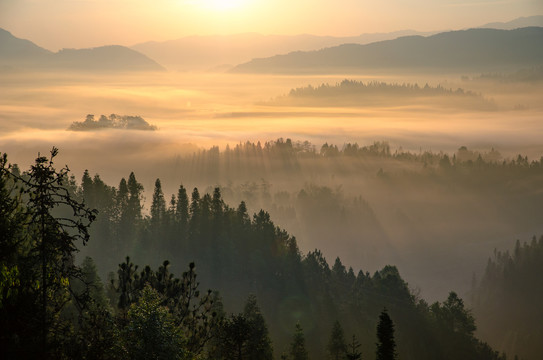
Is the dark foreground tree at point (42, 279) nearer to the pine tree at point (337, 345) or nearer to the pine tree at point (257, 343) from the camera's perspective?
the pine tree at point (257, 343)

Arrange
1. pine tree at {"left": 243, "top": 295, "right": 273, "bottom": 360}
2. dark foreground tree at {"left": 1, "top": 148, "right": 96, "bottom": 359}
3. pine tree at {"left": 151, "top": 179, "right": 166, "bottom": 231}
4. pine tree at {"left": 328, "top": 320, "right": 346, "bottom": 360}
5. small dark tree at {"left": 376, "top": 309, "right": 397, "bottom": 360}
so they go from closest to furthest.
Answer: dark foreground tree at {"left": 1, "top": 148, "right": 96, "bottom": 359}
small dark tree at {"left": 376, "top": 309, "right": 397, "bottom": 360}
pine tree at {"left": 243, "top": 295, "right": 273, "bottom": 360}
pine tree at {"left": 328, "top": 320, "right": 346, "bottom": 360}
pine tree at {"left": 151, "top": 179, "right": 166, "bottom": 231}

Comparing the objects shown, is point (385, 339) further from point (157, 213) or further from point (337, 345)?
point (157, 213)

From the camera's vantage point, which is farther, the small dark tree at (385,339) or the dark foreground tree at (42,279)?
the small dark tree at (385,339)

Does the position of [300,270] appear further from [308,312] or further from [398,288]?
[398,288]

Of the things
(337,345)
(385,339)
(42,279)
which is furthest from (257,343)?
(42,279)

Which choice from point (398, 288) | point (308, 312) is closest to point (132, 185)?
point (308, 312)

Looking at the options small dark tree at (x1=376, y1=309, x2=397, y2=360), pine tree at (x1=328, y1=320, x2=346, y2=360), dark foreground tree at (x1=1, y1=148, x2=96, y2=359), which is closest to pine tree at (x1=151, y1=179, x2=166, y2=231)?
pine tree at (x1=328, y1=320, x2=346, y2=360)

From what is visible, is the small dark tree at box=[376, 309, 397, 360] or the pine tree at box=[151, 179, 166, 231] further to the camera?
the pine tree at box=[151, 179, 166, 231]

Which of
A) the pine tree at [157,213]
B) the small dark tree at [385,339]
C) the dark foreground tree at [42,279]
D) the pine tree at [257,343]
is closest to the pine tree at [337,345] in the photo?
the pine tree at [257,343]

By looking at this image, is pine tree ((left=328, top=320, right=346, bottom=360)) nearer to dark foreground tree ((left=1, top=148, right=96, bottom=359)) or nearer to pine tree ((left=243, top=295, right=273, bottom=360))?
pine tree ((left=243, top=295, right=273, bottom=360))

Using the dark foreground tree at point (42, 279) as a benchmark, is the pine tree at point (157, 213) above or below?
below

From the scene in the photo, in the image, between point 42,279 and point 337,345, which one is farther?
point 337,345

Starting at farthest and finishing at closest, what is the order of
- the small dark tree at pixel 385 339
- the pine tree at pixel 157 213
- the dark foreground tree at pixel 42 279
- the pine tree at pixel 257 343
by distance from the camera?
1. the pine tree at pixel 157 213
2. the pine tree at pixel 257 343
3. the small dark tree at pixel 385 339
4. the dark foreground tree at pixel 42 279

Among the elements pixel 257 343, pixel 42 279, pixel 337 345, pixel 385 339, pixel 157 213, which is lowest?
pixel 337 345
